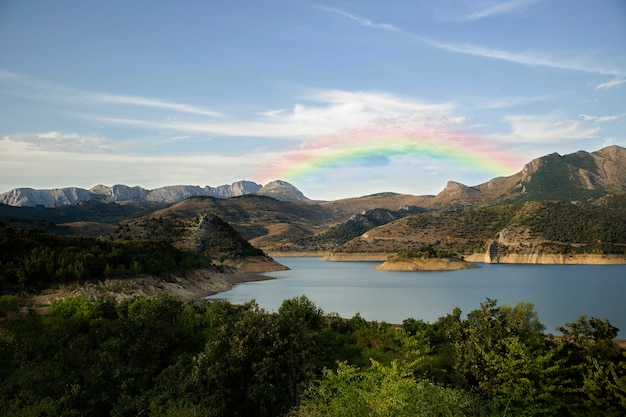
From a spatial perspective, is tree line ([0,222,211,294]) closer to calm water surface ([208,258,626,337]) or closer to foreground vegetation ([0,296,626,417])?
calm water surface ([208,258,626,337])

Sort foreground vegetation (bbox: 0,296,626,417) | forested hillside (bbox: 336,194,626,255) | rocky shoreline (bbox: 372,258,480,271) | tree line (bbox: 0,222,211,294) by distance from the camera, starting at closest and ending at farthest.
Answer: foreground vegetation (bbox: 0,296,626,417) < tree line (bbox: 0,222,211,294) < rocky shoreline (bbox: 372,258,480,271) < forested hillside (bbox: 336,194,626,255)

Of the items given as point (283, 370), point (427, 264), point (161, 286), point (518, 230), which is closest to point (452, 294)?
point (161, 286)

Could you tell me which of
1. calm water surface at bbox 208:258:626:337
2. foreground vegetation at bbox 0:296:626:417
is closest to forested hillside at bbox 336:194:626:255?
calm water surface at bbox 208:258:626:337

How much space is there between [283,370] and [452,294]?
56.8 meters

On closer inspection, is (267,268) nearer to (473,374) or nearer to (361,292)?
(361,292)

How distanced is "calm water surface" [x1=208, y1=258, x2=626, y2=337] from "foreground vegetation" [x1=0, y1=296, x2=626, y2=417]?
2301cm

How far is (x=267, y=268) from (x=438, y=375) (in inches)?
4087

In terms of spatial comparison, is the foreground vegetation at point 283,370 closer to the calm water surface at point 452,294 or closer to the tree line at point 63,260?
the calm water surface at point 452,294

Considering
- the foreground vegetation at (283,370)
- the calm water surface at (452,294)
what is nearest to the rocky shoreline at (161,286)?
the calm water surface at (452,294)

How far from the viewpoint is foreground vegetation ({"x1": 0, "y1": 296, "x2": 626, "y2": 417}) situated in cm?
1814

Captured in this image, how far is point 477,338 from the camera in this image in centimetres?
2233

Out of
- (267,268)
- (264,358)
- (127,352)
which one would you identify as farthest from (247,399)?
(267,268)

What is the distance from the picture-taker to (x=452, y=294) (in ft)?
242

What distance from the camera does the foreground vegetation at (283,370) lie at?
1814 cm
